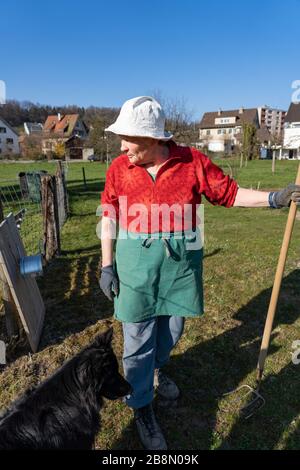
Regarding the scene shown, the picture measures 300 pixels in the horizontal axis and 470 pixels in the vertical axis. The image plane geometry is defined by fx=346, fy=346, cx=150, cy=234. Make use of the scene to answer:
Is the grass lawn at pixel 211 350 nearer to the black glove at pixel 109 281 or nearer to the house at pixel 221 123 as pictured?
the black glove at pixel 109 281

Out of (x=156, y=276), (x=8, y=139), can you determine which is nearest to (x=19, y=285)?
(x=156, y=276)

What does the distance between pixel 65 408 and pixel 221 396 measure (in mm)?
1759

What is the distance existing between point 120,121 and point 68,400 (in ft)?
5.76

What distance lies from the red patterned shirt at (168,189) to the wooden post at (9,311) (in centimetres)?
173

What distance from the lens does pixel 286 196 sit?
252cm

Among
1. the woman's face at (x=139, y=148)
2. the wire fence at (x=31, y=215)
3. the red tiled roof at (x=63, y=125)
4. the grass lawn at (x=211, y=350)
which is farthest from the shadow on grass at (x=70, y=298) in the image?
the red tiled roof at (x=63, y=125)

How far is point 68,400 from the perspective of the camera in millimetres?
2121

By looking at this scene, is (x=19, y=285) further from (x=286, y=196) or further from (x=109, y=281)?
(x=286, y=196)

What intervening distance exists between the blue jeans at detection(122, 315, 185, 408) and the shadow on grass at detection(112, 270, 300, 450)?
0.45 m

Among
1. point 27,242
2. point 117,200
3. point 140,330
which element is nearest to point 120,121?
point 117,200

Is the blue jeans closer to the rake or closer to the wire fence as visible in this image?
the rake

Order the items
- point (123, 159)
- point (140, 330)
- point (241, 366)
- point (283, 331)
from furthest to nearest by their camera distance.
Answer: point (283, 331) → point (241, 366) → point (140, 330) → point (123, 159)

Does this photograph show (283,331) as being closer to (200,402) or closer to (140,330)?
(200,402)
